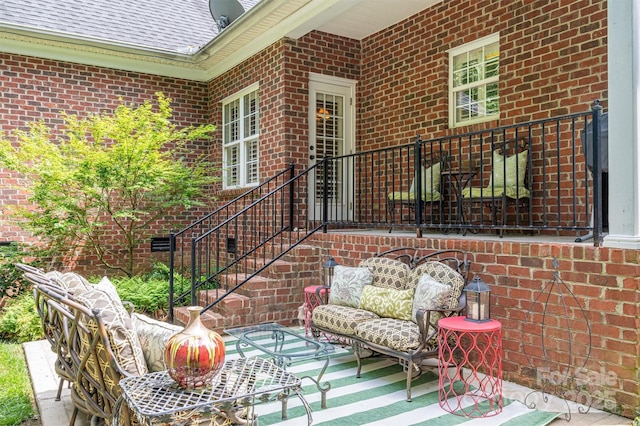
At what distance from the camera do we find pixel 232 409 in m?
2.16

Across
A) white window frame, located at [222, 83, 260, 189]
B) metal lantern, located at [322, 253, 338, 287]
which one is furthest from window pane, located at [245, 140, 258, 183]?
metal lantern, located at [322, 253, 338, 287]

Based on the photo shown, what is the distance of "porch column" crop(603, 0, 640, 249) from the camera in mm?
2969

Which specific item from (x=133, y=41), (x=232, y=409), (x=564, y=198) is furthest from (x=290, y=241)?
(x=133, y=41)

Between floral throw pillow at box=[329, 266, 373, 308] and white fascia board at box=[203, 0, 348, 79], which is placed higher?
white fascia board at box=[203, 0, 348, 79]

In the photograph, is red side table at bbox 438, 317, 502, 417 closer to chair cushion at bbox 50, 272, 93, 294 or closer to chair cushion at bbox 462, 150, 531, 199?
chair cushion at bbox 462, 150, 531, 199

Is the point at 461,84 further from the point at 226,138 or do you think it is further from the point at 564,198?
the point at 226,138

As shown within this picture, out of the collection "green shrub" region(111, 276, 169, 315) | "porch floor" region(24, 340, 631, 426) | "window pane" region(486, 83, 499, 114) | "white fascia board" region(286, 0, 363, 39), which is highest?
"white fascia board" region(286, 0, 363, 39)

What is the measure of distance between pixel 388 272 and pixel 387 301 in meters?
0.37

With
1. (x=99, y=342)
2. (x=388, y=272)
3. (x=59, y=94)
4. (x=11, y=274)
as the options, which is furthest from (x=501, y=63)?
(x=11, y=274)

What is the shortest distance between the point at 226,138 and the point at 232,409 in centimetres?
628

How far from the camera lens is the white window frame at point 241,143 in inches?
277

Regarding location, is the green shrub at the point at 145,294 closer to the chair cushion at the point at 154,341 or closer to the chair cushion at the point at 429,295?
the chair cushion at the point at 154,341

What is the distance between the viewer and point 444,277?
3.71 meters

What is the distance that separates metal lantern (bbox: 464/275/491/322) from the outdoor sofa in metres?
0.16
